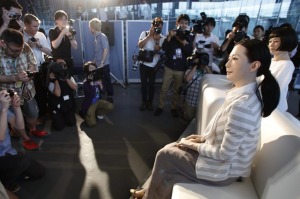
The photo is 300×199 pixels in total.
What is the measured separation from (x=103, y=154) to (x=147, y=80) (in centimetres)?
134

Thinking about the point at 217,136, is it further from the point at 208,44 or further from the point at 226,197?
the point at 208,44

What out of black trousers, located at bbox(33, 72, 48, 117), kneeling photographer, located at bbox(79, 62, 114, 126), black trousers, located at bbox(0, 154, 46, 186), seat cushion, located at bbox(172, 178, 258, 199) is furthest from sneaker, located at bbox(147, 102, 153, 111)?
seat cushion, located at bbox(172, 178, 258, 199)

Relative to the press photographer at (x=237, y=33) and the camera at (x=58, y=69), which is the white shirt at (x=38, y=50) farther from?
the press photographer at (x=237, y=33)

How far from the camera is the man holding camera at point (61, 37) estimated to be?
2938mm

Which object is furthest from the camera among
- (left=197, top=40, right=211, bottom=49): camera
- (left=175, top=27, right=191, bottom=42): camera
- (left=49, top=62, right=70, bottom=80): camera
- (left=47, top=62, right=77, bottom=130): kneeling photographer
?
(left=197, top=40, right=211, bottom=49): camera

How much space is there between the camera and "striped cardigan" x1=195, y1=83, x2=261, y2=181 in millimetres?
1078

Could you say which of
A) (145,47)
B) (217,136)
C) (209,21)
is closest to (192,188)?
(217,136)

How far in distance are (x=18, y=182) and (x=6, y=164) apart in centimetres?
35

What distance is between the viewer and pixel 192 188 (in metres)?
1.25

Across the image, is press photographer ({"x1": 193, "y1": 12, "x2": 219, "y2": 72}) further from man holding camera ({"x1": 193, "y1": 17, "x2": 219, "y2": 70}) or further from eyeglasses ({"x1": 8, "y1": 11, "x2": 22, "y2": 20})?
eyeglasses ({"x1": 8, "y1": 11, "x2": 22, "y2": 20})

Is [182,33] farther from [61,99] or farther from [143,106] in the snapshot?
[61,99]

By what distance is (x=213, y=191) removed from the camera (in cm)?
123

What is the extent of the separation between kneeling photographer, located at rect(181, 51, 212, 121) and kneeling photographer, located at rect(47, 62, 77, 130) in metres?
1.47

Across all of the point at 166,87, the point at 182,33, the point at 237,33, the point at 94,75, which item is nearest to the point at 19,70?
the point at 94,75
